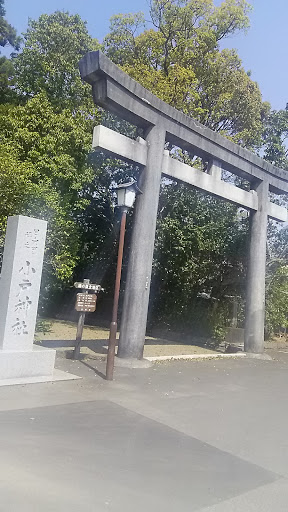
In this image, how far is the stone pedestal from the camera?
747 cm

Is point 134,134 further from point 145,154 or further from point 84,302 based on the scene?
point 84,302

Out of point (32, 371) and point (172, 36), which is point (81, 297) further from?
point (172, 36)

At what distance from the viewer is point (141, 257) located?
33.4 feet

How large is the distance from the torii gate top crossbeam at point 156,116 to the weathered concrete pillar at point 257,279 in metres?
0.89

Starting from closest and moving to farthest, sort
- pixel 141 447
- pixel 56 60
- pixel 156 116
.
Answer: pixel 141 447 < pixel 156 116 < pixel 56 60

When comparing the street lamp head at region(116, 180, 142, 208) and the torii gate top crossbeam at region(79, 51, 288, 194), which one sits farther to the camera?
the torii gate top crossbeam at region(79, 51, 288, 194)

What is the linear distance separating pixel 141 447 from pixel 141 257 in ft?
18.8

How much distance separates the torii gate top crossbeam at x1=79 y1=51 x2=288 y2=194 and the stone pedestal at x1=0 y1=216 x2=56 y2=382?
3414 mm

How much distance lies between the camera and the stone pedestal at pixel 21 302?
7473 millimetres

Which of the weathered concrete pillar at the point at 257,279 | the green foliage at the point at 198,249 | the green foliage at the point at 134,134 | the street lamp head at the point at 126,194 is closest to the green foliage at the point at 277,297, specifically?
the green foliage at the point at 134,134

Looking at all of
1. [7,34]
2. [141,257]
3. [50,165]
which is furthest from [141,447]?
[7,34]

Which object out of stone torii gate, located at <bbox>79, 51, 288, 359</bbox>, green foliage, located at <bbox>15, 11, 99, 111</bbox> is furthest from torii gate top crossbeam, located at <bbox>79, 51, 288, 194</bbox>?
green foliage, located at <bbox>15, 11, 99, 111</bbox>

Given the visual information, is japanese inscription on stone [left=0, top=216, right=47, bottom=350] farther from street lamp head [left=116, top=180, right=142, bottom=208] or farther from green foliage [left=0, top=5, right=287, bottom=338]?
green foliage [left=0, top=5, right=287, bottom=338]

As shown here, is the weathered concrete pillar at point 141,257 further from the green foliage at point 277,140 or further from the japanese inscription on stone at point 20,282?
the green foliage at point 277,140
